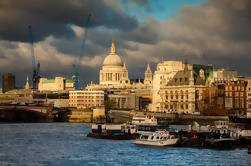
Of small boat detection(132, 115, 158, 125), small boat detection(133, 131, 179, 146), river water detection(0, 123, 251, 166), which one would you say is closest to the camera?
river water detection(0, 123, 251, 166)

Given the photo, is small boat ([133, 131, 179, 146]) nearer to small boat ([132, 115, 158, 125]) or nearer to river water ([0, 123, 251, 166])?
river water ([0, 123, 251, 166])

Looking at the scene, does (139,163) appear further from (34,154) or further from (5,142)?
(5,142)

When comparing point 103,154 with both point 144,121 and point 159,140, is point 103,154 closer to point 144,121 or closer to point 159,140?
point 159,140

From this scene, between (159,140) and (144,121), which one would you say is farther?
(144,121)

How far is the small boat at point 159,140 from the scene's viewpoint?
334 feet

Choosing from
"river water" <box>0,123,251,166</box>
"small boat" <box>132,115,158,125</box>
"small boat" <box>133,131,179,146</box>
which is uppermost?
"small boat" <box>132,115,158,125</box>

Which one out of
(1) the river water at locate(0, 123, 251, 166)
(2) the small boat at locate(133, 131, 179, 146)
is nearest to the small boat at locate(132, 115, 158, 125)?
(1) the river water at locate(0, 123, 251, 166)

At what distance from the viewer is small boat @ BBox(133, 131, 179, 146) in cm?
10166

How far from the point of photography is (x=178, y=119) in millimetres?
180625

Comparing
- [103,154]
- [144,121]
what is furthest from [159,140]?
[144,121]

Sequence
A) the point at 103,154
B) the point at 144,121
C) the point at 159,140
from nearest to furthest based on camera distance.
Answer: the point at 103,154
the point at 159,140
the point at 144,121

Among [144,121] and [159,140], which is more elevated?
[144,121]

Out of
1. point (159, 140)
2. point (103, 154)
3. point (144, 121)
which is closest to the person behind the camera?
point (103, 154)

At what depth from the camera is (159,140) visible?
→ 10200cm
